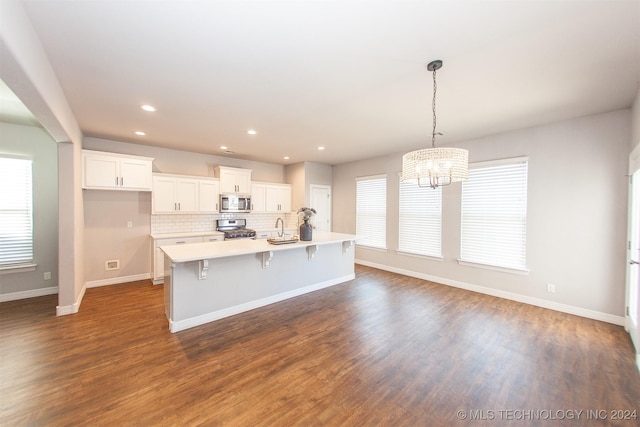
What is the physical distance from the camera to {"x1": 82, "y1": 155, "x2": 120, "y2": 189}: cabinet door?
13.8 ft

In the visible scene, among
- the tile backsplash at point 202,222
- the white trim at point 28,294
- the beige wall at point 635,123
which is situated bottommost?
the white trim at point 28,294

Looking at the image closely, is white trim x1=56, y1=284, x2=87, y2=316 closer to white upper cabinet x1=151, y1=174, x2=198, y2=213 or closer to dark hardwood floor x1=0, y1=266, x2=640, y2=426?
dark hardwood floor x1=0, y1=266, x2=640, y2=426

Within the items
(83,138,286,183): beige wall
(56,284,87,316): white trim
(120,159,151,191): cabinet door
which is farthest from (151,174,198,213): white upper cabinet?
(56,284,87,316): white trim

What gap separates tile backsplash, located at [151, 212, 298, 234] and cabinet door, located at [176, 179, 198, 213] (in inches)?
13.2

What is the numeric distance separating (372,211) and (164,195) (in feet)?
15.1

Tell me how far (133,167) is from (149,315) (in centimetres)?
280

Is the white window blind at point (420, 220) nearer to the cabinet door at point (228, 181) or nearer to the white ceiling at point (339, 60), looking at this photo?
the white ceiling at point (339, 60)

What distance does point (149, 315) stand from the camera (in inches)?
133

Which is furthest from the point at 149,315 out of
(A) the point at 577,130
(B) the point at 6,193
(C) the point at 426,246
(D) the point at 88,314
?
(A) the point at 577,130

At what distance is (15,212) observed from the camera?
152 inches

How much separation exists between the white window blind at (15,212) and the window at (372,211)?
596 cm

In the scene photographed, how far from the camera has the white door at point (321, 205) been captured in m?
6.80

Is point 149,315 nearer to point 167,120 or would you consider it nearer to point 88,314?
point 88,314

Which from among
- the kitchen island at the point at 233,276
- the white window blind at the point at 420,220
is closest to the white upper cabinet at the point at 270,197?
the kitchen island at the point at 233,276
